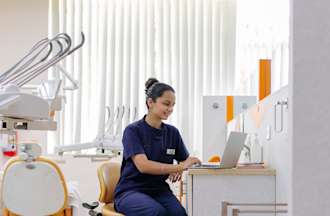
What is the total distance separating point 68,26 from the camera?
5445 millimetres

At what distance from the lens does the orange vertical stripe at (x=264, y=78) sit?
3121 millimetres

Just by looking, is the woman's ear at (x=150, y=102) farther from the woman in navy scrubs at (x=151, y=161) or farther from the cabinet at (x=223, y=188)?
the cabinet at (x=223, y=188)

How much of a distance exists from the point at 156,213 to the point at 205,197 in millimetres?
291

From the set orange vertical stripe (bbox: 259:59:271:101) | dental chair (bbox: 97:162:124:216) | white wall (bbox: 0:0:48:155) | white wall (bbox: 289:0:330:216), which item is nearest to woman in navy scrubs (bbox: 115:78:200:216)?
dental chair (bbox: 97:162:124:216)

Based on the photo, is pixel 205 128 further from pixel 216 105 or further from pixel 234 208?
pixel 234 208

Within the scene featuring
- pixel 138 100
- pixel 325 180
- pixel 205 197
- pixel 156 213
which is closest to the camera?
pixel 325 180

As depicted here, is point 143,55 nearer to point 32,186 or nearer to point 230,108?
point 230,108

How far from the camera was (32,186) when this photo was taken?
10.0 feet

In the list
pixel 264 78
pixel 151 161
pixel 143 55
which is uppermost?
pixel 143 55

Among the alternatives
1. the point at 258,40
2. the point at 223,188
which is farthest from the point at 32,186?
the point at 258,40

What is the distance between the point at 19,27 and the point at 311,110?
15.8 ft

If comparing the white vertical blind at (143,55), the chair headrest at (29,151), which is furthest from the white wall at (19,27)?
the chair headrest at (29,151)

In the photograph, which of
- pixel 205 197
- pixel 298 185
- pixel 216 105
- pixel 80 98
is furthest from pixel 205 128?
pixel 298 185

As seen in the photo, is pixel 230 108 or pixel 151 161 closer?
pixel 151 161
